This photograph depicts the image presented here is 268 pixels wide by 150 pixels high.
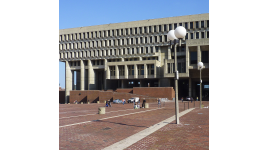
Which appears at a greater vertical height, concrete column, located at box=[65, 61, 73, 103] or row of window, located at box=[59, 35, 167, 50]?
row of window, located at box=[59, 35, 167, 50]

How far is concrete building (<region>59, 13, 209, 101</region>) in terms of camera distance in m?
61.5

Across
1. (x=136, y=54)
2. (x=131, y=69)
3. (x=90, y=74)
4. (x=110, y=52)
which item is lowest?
(x=90, y=74)

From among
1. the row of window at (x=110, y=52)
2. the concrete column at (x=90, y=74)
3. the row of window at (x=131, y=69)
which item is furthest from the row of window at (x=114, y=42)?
the row of window at (x=131, y=69)

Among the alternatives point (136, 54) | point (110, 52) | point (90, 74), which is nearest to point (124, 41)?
point (136, 54)

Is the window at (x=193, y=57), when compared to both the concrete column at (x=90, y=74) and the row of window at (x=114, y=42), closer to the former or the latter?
the row of window at (x=114, y=42)

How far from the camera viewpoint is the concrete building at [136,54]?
6147cm

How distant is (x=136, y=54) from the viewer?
229ft

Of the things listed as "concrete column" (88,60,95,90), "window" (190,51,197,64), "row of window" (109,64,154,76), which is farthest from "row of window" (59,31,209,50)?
"row of window" (109,64,154,76)

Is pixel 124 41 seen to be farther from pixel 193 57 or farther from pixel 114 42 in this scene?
pixel 193 57

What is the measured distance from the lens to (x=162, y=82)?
217ft

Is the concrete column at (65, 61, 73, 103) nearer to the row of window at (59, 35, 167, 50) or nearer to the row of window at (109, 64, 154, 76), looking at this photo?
the row of window at (59, 35, 167, 50)
